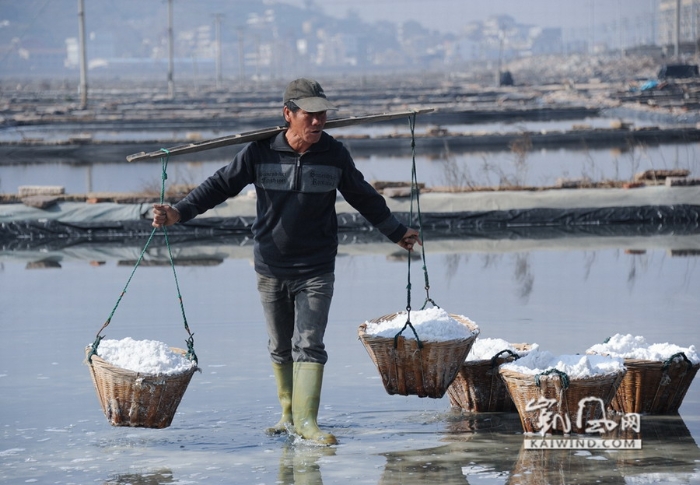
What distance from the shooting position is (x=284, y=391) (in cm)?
661

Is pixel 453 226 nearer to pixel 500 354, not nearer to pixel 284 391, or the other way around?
pixel 500 354

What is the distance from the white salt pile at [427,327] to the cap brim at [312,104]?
1350mm

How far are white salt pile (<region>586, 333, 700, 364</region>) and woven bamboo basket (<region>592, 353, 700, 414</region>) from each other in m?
0.07

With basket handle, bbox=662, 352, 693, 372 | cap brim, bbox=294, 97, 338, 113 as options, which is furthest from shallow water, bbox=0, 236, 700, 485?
cap brim, bbox=294, 97, 338, 113

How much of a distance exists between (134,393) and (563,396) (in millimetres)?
2086

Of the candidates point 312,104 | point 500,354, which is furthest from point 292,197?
point 500,354

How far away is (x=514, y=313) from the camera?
1004cm

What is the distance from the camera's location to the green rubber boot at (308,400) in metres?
6.32

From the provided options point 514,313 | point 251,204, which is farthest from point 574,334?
point 251,204

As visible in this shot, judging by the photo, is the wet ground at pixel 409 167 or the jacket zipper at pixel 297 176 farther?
the wet ground at pixel 409 167

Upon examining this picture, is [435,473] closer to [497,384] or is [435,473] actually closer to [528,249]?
[497,384]

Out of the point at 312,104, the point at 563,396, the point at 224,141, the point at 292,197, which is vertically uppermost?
the point at 312,104

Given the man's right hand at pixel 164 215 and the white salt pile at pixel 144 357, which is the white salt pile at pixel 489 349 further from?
the man's right hand at pixel 164 215

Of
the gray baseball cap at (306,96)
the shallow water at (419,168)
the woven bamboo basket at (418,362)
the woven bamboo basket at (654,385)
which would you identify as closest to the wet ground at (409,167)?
the shallow water at (419,168)
